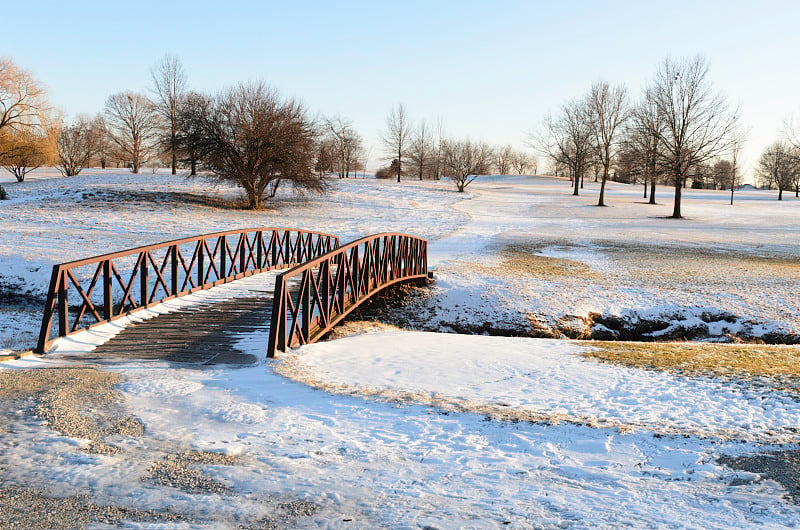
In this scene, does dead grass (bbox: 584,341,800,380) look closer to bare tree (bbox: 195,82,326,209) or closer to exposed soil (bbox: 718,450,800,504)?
exposed soil (bbox: 718,450,800,504)

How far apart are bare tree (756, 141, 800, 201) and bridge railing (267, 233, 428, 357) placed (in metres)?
59.2

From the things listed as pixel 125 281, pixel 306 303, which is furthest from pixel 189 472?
pixel 125 281

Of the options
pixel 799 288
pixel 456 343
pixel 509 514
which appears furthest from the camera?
A: pixel 799 288

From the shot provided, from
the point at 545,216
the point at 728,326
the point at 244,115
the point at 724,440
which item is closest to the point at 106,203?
the point at 244,115

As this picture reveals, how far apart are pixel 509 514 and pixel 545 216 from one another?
120ft

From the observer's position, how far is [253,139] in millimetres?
30453

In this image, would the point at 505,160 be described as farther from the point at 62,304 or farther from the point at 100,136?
the point at 62,304

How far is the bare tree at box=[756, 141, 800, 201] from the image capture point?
64.1m

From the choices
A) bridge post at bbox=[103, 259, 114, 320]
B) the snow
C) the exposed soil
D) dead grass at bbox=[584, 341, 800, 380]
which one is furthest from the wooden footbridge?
the exposed soil

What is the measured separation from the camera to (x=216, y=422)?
516 cm

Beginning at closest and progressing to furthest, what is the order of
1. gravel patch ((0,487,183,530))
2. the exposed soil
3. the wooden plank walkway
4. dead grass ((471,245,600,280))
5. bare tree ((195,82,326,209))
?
gravel patch ((0,487,183,530)) → the exposed soil → the wooden plank walkway → dead grass ((471,245,600,280)) → bare tree ((195,82,326,209))

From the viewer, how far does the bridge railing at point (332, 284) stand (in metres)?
7.97

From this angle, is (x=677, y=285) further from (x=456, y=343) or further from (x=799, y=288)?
(x=456, y=343)

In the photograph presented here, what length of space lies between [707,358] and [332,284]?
5923 millimetres
